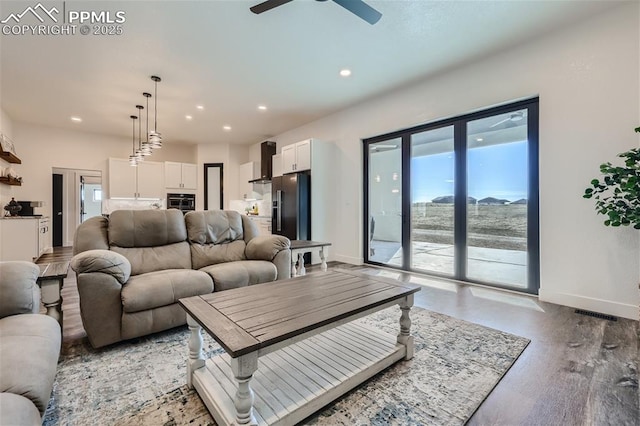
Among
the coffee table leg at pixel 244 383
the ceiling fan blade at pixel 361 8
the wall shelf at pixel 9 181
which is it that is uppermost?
the ceiling fan blade at pixel 361 8

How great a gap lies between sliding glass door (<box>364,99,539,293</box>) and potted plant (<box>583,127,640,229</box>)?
0.72 metres

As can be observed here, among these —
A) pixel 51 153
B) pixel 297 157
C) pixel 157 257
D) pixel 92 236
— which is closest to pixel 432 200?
pixel 297 157

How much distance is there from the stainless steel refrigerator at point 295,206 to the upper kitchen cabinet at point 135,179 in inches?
154

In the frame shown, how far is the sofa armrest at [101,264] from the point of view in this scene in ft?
6.63

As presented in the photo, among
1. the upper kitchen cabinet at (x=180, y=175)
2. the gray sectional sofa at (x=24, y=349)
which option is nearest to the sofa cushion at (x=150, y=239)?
the gray sectional sofa at (x=24, y=349)

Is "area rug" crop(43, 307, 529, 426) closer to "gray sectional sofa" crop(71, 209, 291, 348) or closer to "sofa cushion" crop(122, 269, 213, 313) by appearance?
"gray sectional sofa" crop(71, 209, 291, 348)

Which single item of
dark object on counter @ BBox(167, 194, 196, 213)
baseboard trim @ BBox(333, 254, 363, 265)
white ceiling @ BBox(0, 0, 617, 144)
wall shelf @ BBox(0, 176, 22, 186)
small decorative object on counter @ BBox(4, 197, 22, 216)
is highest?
white ceiling @ BBox(0, 0, 617, 144)

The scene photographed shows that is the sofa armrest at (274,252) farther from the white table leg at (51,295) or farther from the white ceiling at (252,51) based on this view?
the white ceiling at (252,51)

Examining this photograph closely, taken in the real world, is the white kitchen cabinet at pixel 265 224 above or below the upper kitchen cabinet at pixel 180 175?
below

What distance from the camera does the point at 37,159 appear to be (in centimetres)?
636

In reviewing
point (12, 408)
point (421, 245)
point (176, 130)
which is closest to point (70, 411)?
point (12, 408)

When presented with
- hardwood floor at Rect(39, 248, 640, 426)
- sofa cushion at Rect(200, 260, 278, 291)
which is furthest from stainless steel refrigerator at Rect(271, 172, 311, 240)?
hardwood floor at Rect(39, 248, 640, 426)

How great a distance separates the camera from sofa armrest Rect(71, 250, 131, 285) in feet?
6.63

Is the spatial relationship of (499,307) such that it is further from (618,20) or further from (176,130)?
(176,130)
